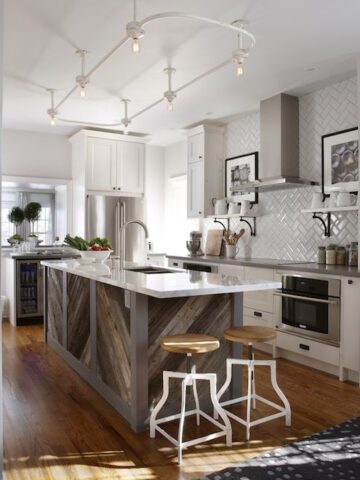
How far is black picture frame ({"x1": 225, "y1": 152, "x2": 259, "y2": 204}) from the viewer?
17.7 feet

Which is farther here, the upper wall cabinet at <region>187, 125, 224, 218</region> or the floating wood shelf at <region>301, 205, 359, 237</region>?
the upper wall cabinet at <region>187, 125, 224, 218</region>

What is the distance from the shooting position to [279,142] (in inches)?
184

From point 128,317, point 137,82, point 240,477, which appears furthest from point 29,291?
point 240,477

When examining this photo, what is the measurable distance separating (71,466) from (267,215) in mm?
3717

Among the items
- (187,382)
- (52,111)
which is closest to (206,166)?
(52,111)

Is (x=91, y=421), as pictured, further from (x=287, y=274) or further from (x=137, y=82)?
(x=137, y=82)

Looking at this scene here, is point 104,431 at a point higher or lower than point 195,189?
lower

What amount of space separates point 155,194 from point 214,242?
2.04m

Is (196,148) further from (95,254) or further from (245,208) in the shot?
(95,254)

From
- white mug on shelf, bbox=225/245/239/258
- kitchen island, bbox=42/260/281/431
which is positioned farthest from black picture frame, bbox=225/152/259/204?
kitchen island, bbox=42/260/281/431

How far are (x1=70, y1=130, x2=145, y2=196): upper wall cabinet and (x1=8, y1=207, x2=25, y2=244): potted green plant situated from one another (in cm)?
95

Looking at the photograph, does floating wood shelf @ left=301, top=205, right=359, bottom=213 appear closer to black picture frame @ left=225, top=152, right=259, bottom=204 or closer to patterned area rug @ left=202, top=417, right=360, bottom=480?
black picture frame @ left=225, top=152, right=259, bottom=204

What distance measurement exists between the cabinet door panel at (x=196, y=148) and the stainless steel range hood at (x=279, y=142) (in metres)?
1.22

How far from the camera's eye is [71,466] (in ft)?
7.27
